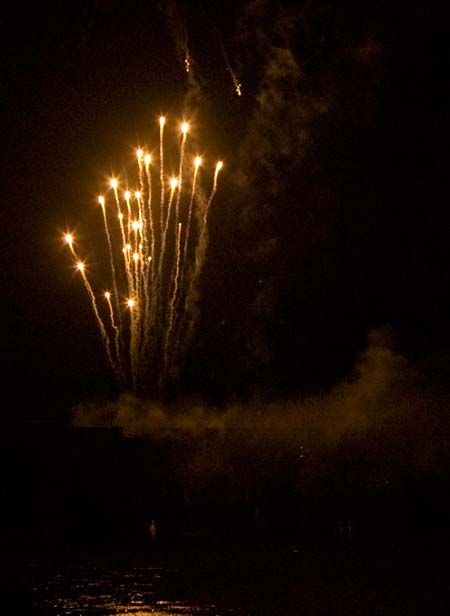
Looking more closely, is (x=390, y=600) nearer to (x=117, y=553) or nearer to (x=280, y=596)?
(x=280, y=596)

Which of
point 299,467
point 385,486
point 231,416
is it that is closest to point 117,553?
point 299,467

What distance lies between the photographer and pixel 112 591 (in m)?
10.4

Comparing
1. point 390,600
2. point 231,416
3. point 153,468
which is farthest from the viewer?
point 231,416

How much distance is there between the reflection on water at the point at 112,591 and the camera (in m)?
9.43

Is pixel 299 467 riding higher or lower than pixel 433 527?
higher

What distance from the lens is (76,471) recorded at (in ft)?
57.3

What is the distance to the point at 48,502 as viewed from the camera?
16.7 meters

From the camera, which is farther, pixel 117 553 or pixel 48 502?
pixel 48 502

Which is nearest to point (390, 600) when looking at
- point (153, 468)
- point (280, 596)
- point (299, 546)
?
point (280, 596)

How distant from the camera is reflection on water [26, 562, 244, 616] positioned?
9430 mm

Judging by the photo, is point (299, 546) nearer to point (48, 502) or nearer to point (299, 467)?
point (299, 467)

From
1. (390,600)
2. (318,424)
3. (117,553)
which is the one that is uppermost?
(318,424)

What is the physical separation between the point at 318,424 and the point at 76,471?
21.1ft

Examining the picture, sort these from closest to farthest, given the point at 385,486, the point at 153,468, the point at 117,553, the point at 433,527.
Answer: the point at 117,553, the point at 433,527, the point at 385,486, the point at 153,468
